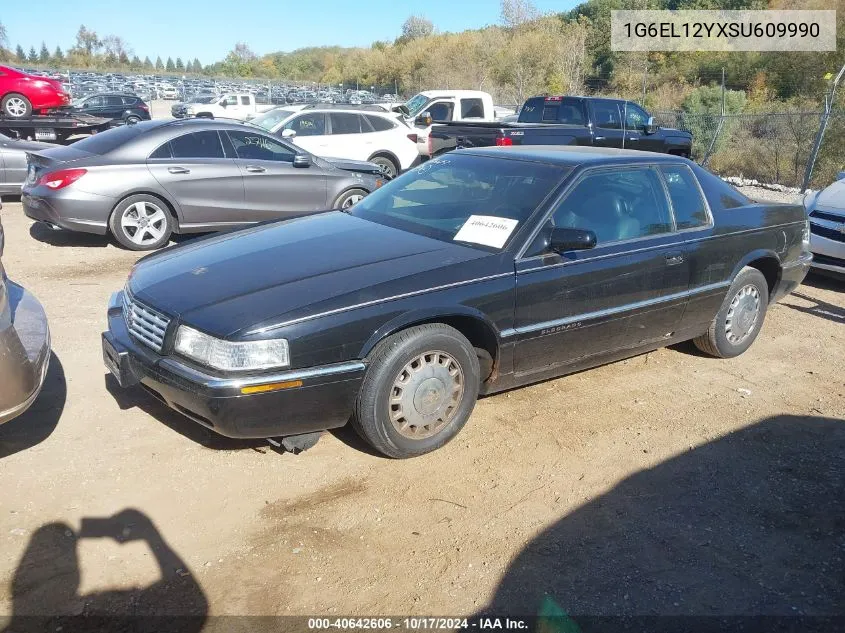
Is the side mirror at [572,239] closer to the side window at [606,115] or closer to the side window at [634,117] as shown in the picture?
the side window at [606,115]

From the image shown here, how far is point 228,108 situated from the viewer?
28.6 meters

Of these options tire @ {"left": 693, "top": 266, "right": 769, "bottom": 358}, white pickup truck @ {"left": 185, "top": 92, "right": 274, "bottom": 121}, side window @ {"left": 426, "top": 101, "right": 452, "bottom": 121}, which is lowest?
tire @ {"left": 693, "top": 266, "right": 769, "bottom": 358}

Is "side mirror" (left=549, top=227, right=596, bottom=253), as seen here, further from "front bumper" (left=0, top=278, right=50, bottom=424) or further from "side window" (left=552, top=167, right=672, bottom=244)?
"front bumper" (left=0, top=278, right=50, bottom=424)

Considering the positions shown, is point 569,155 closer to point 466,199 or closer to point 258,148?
point 466,199

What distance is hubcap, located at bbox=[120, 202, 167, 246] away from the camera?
8.05m

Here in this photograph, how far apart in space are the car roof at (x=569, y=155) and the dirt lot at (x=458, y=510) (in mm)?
1526

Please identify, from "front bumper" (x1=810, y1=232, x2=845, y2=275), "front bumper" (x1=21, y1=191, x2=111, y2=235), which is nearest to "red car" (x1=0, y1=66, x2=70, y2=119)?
"front bumper" (x1=21, y1=191, x2=111, y2=235)

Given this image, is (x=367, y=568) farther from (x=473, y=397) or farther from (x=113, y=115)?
(x=113, y=115)

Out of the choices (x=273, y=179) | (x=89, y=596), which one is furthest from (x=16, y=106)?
(x=89, y=596)

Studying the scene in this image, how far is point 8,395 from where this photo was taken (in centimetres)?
331

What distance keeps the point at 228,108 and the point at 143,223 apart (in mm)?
22105

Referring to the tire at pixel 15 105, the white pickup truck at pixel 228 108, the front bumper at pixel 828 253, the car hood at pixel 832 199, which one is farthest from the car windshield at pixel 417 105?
the front bumper at pixel 828 253

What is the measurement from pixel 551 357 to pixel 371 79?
66475 mm

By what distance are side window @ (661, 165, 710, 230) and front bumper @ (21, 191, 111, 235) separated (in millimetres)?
5827
